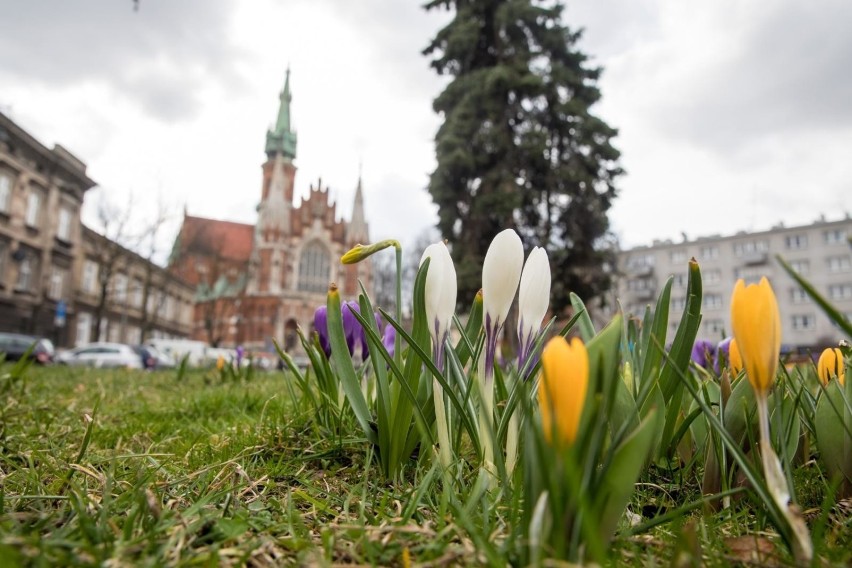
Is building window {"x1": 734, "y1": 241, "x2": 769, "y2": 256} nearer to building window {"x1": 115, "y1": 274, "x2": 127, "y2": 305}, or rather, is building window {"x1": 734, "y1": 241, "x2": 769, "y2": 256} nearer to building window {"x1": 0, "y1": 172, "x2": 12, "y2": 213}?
building window {"x1": 115, "y1": 274, "x2": 127, "y2": 305}

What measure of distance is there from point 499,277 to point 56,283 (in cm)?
3081

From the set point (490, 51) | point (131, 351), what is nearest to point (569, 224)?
point (490, 51)

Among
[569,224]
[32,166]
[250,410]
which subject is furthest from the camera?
[32,166]

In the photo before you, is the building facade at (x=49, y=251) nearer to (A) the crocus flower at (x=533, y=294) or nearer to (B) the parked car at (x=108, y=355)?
(B) the parked car at (x=108, y=355)

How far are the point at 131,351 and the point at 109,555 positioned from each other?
2002 cm

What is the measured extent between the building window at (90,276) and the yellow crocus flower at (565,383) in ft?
111

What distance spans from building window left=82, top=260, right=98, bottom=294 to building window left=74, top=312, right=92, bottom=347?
1329mm

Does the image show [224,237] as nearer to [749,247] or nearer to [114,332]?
[114,332]

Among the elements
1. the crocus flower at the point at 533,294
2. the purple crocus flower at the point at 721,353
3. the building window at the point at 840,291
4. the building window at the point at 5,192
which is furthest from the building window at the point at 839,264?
the crocus flower at the point at 533,294

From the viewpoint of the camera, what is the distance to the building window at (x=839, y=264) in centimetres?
4600

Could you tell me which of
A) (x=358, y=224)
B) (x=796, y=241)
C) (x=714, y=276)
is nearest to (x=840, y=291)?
(x=796, y=241)

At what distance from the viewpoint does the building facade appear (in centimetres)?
2338

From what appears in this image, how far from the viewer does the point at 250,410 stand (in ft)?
9.45

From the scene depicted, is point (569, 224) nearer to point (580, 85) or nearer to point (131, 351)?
point (580, 85)
